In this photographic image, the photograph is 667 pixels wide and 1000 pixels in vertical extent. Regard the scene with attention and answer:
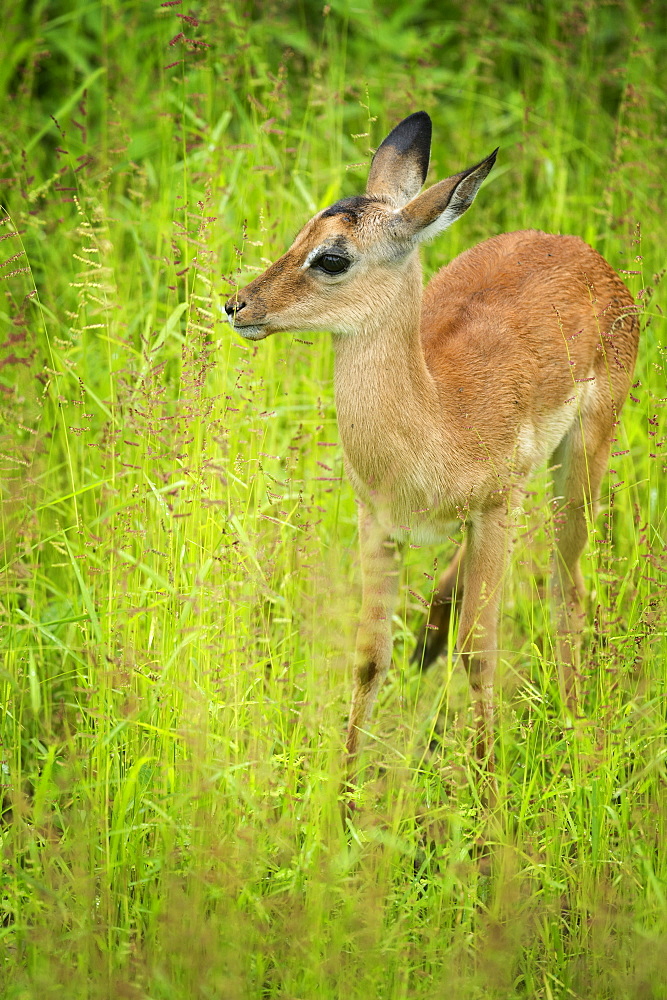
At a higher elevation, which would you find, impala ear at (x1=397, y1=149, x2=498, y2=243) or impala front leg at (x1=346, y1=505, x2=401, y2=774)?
impala ear at (x1=397, y1=149, x2=498, y2=243)

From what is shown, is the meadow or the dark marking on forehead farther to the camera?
the dark marking on forehead

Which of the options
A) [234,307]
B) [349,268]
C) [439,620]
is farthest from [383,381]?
[439,620]

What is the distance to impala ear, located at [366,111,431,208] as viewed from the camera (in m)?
3.88

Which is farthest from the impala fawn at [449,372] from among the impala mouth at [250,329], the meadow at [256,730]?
the meadow at [256,730]

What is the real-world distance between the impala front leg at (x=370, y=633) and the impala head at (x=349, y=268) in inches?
25.8

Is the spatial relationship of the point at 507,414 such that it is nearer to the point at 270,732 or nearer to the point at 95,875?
the point at 270,732

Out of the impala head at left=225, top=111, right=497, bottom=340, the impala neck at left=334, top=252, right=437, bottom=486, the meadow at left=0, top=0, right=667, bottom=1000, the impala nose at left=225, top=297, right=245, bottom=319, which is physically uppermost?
the impala head at left=225, top=111, right=497, bottom=340

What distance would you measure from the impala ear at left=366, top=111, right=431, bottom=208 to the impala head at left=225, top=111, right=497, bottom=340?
362 millimetres

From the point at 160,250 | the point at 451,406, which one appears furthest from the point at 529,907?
the point at 160,250

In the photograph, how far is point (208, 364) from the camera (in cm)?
337

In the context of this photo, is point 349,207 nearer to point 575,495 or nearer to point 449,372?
point 449,372

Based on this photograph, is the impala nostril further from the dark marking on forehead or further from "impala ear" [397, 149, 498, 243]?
"impala ear" [397, 149, 498, 243]

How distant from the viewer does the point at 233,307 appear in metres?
3.37

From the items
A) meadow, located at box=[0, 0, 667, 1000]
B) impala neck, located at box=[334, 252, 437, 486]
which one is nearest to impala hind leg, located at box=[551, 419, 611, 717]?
meadow, located at box=[0, 0, 667, 1000]
